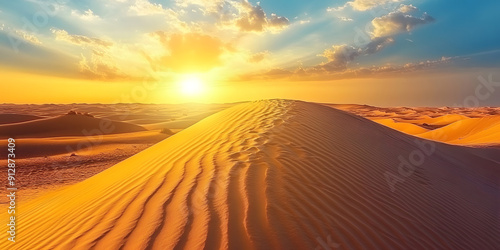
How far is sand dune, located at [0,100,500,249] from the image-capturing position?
2.81m

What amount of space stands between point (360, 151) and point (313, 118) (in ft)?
6.69

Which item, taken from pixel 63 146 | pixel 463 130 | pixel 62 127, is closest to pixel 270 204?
pixel 63 146

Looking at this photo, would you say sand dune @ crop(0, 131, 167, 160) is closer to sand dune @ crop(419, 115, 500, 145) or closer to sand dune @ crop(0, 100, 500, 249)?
sand dune @ crop(0, 100, 500, 249)

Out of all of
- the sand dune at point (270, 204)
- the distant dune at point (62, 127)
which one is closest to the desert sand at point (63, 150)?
the distant dune at point (62, 127)

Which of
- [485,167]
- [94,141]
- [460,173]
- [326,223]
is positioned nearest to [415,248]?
[326,223]

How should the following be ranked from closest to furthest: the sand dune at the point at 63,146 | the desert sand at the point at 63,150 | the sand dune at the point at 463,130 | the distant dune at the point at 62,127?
the desert sand at the point at 63,150 < the sand dune at the point at 63,146 < the sand dune at the point at 463,130 < the distant dune at the point at 62,127

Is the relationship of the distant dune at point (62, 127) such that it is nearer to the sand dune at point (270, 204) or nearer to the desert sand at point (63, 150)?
the desert sand at point (63, 150)

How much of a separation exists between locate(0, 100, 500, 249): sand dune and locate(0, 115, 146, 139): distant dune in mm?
17728

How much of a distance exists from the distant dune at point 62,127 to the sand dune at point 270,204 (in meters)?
17.7

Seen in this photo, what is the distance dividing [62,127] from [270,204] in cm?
2240

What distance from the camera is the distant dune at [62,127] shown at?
19.3 meters

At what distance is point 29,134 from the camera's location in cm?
1944

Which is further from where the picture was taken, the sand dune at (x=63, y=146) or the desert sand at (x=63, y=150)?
the sand dune at (x=63, y=146)

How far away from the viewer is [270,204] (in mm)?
3207
